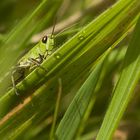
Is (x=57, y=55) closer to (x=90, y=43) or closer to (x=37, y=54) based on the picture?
(x=90, y=43)

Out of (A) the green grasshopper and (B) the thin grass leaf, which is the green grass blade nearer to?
(B) the thin grass leaf

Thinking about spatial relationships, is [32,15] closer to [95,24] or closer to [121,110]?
[95,24]

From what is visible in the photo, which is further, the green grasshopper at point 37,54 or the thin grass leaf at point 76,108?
the green grasshopper at point 37,54

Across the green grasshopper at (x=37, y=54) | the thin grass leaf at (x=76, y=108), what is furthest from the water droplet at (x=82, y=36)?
the green grasshopper at (x=37, y=54)

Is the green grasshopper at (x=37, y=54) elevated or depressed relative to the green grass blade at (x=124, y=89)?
elevated

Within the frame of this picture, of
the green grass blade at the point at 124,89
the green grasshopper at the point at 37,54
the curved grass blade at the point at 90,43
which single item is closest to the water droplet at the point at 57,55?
the curved grass blade at the point at 90,43

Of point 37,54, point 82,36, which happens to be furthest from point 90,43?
point 37,54

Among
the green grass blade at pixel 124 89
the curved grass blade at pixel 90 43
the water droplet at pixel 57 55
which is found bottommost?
the green grass blade at pixel 124 89

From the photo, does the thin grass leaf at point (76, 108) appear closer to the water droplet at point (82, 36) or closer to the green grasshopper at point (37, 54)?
the water droplet at point (82, 36)

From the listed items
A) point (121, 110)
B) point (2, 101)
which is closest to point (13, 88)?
point (2, 101)
